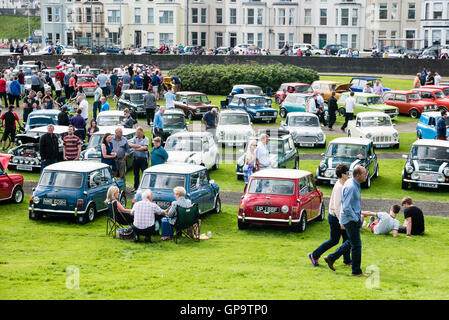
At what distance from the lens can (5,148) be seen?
29469 millimetres

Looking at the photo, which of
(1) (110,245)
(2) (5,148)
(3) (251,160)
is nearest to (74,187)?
(1) (110,245)

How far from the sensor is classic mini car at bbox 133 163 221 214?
60.7 ft

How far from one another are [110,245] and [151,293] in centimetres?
488

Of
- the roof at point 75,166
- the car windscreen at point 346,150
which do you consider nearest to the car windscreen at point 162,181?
the roof at point 75,166

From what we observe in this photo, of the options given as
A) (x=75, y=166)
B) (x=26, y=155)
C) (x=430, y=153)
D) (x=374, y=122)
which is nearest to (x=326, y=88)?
(x=374, y=122)

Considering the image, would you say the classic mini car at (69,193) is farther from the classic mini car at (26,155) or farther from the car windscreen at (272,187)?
the classic mini car at (26,155)

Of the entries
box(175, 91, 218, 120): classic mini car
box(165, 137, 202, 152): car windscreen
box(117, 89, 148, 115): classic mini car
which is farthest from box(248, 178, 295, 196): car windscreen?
box(117, 89, 148, 115): classic mini car

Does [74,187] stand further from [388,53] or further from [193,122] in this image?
[388,53]

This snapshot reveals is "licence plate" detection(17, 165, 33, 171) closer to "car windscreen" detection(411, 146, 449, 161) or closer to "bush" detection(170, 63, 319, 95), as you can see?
"car windscreen" detection(411, 146, 449, 161)

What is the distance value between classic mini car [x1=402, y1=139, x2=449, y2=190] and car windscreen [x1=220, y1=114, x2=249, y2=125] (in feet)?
31.7

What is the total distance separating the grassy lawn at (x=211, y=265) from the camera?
11.6 meters

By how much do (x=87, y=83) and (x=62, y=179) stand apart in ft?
99.9

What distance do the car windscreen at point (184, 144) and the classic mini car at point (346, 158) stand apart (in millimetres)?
4248

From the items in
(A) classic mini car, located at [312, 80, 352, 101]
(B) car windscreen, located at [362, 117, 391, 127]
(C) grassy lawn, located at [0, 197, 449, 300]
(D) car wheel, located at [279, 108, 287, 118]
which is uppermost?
(A) classic mini car, located at [312, 80, 352, 101]
